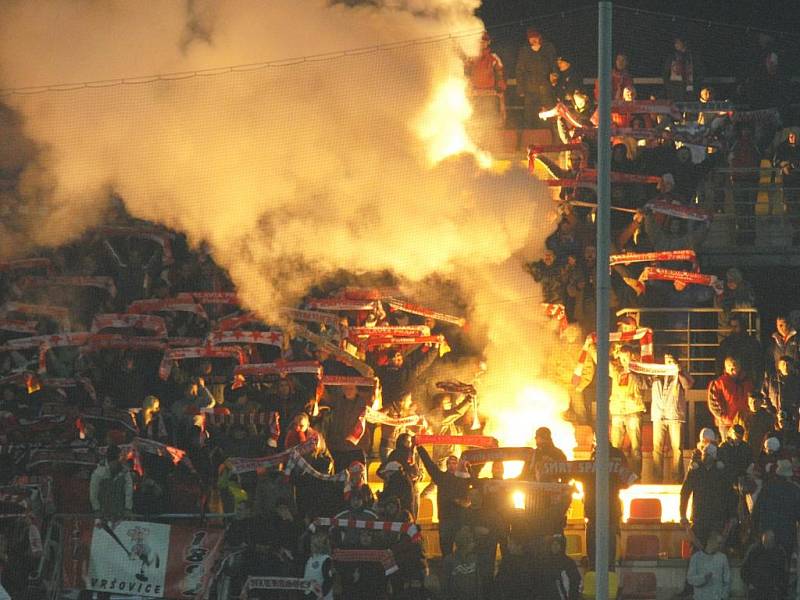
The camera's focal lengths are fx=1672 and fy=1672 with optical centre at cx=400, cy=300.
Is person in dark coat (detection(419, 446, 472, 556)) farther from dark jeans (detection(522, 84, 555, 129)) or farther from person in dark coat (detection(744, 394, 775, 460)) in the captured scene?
dark jeans (detection(522, 84, 555, 129))

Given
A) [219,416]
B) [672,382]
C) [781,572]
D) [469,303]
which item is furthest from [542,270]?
[781,572]

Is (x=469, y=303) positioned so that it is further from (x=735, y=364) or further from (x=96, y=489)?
(x=96, y=489)

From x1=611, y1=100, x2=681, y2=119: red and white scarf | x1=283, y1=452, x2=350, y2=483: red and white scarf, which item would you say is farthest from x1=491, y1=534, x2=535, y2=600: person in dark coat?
x1=611, y1=100, x2=681, y2=119: red and white scarf

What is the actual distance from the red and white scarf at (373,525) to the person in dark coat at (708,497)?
7.79 ft

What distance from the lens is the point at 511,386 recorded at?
17.8 metres

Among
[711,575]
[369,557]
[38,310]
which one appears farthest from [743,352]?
[38,310]

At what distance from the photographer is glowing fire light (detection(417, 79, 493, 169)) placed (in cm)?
1958

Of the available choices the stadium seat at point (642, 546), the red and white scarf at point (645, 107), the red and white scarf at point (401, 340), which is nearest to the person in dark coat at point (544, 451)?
the stadium seat at point (642, 546)

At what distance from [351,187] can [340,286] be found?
127 centimetres

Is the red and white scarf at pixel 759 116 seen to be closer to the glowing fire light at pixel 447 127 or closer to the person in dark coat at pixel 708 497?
the glowing fire light at pixel 447 127

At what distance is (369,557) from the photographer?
1425 centimetres

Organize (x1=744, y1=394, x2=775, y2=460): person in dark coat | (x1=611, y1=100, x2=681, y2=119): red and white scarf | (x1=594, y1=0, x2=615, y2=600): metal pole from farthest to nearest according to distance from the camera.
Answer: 1. (x1=611, y1=100, x2=681, y2=119): red and white scarf
2. (x1=744, y1=394, x2=775, y2=460): person in dark coat
3. (x1=594, y1=0, x2=615, y2=600): metal pole

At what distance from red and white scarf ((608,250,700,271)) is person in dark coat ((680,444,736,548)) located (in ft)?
13.4

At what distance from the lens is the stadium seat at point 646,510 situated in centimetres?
1509
